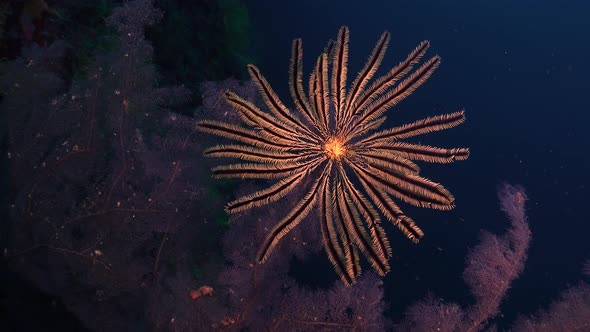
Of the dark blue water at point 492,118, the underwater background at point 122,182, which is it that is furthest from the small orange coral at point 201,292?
the dark blue water at point 492,118

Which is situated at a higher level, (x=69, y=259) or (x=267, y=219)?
(x=69, y=259)

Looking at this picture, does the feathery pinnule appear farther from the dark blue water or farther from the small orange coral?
the dark blue water

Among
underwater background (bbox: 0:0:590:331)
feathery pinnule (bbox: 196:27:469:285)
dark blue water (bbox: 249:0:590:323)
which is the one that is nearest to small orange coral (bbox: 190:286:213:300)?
underwater background (bbox: 0:0:590:331)

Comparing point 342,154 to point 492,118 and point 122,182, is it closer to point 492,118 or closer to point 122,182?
point 122,182

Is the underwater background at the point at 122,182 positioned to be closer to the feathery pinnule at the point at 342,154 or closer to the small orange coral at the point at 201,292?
the small orange coral at the point at 201,292

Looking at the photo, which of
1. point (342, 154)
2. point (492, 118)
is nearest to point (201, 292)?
point (342, 154)

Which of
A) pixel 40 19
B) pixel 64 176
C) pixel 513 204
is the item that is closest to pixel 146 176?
pixel 64 176

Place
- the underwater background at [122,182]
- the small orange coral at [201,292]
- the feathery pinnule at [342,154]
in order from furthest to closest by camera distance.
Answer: the small orange coral at [201,292], the underwater background at [122,182], the feathery pinnule at [342,154]

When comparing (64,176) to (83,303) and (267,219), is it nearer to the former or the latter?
(83,303)
